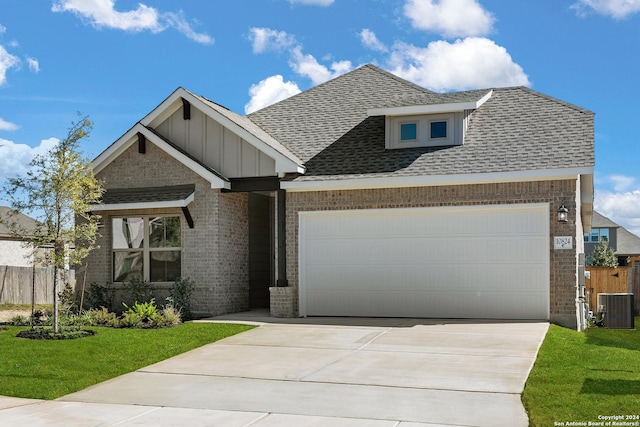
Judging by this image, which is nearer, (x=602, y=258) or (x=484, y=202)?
(x=484, y=202)

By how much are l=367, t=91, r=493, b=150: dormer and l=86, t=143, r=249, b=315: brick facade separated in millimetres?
4402

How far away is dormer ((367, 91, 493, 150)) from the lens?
1759cm

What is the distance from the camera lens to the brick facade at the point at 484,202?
15461 millimetres

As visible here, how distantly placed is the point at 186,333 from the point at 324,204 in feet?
16.2

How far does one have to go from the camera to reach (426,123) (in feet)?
59.6

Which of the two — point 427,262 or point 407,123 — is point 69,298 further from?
point 407,123

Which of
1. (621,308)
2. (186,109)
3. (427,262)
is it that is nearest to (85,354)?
(427,262)

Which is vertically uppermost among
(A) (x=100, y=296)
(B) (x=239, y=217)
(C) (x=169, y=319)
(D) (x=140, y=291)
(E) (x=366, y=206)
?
(E) (x=366, y=206)

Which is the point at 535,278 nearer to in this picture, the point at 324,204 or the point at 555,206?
the point at 555,206

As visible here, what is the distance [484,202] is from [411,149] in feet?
9.06

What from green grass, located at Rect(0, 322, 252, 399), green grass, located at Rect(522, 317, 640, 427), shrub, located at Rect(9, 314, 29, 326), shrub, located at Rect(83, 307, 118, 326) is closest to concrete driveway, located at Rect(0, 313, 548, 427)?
green grass, located at Rect(522, 317, 640, 427)

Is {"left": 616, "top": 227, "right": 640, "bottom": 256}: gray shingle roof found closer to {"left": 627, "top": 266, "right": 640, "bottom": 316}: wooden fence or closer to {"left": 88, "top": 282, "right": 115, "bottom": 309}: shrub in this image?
{"left": 627, "top": 266, "right": 640, "bottom": 316}: wooden fence

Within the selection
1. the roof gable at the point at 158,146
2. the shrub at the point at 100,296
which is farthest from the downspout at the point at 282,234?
the shrub at the point at 100,296

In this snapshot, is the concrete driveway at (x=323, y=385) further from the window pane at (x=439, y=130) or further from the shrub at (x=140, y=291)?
the window pane at (x=439, y=130)
